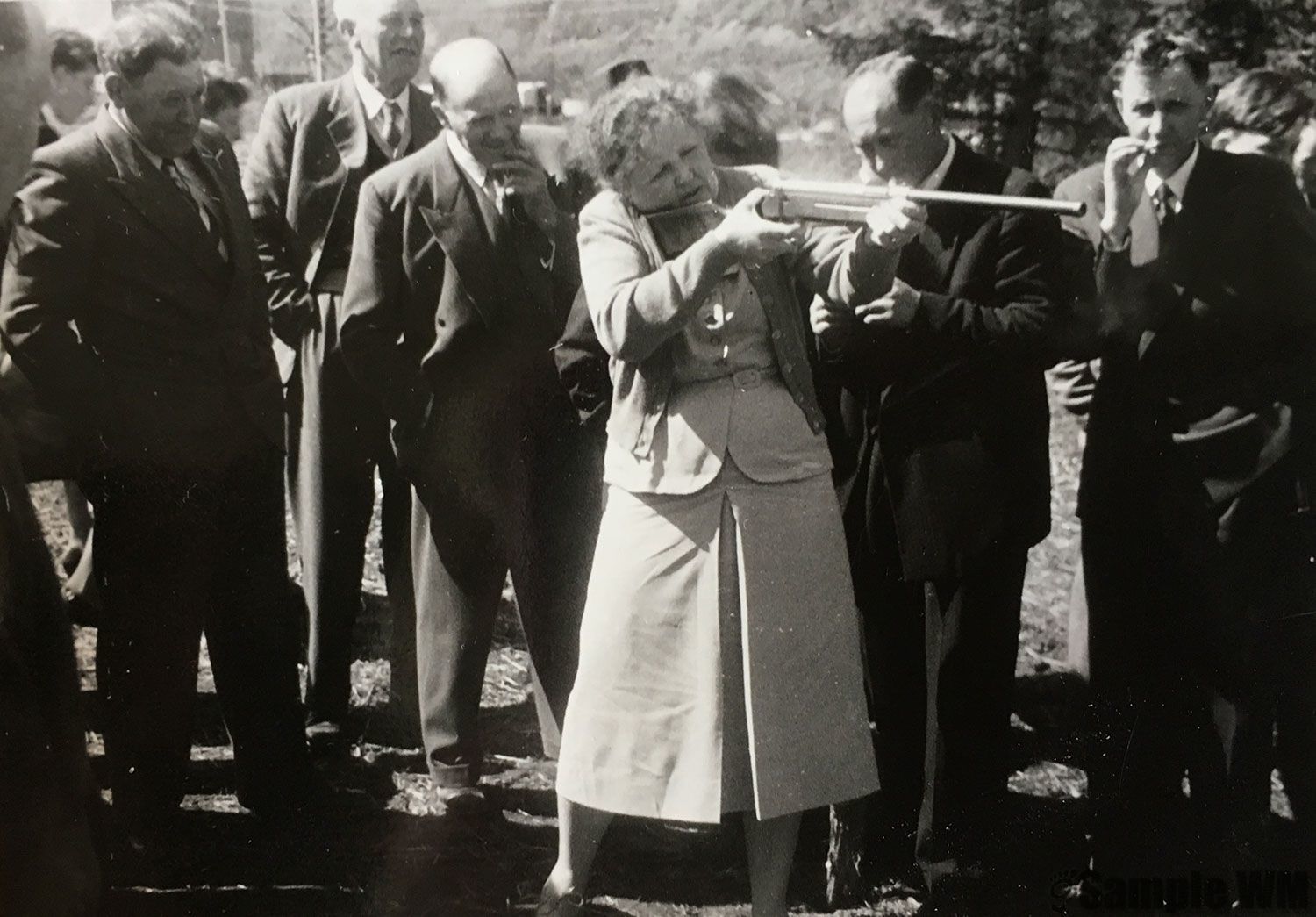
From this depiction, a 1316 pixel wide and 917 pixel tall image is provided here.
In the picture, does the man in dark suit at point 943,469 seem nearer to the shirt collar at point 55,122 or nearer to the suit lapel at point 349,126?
the suit lapel at point 349,126

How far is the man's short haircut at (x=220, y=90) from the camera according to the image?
3.35m

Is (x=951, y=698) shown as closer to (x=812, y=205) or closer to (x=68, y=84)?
(x=812, y=205)

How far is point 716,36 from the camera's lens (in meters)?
3.24

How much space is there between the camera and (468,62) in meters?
3.31

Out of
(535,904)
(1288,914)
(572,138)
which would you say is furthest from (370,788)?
(1288,914)

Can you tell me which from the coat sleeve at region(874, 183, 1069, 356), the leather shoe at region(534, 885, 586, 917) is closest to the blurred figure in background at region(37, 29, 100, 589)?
the coat sleeve at region(874, 183, 1069, 356)

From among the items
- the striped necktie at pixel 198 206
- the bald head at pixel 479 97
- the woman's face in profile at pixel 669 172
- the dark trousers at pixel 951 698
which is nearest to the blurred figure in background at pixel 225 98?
the striped necktie at pixel 198 206

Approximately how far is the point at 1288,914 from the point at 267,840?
8.38 feet

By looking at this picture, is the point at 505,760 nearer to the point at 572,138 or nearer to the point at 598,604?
the point at 598,604

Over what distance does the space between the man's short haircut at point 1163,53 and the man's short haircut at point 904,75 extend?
46 centimetres

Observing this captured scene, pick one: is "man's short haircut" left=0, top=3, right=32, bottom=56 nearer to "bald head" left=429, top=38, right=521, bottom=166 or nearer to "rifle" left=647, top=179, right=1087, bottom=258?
"bald head" left=429, top=38, right=521, bottom=166

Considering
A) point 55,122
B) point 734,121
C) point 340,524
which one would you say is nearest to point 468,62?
point 734,121

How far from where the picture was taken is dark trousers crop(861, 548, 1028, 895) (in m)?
3.37

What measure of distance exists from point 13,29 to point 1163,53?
2645 millimetres
